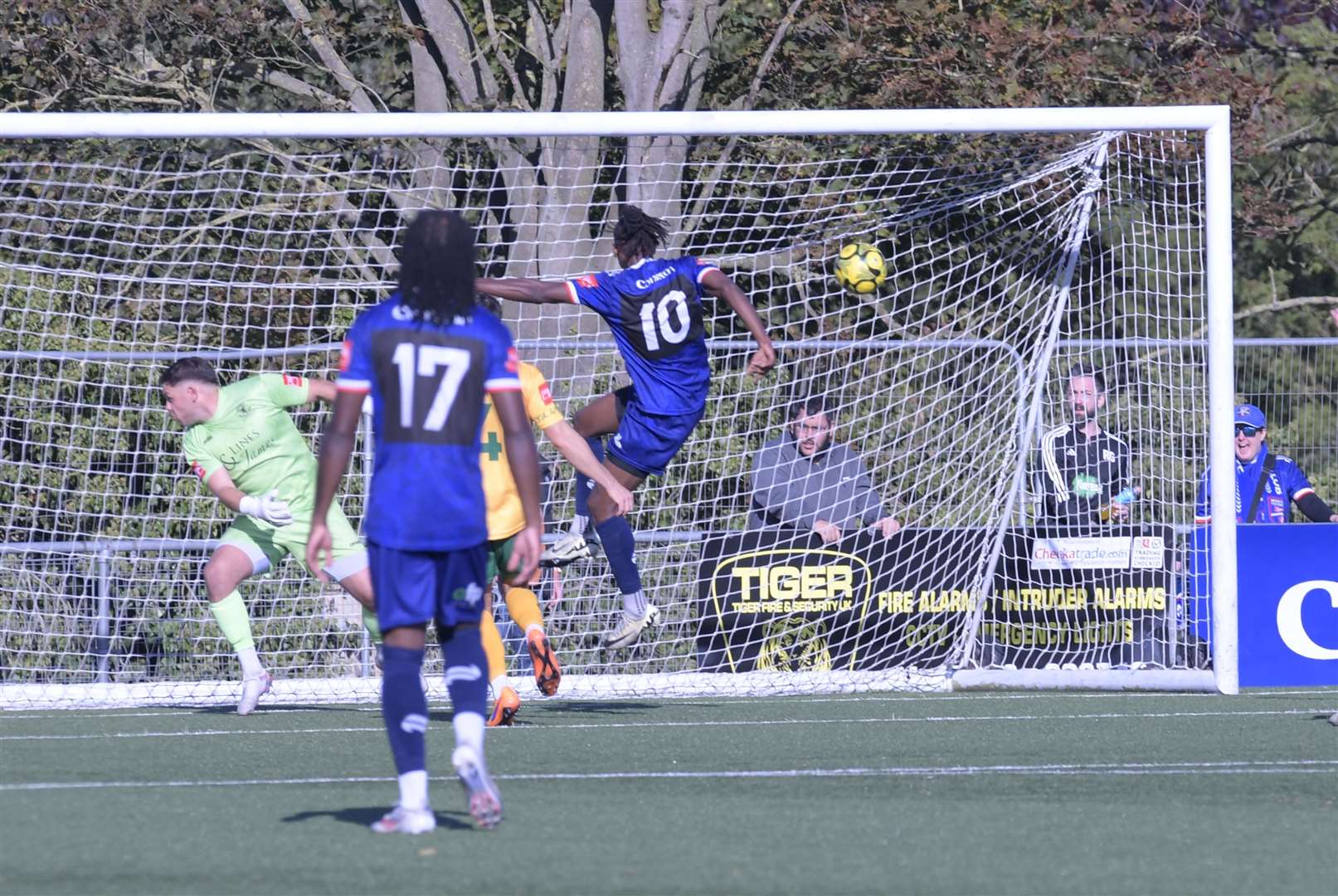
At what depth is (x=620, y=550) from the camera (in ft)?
31.3

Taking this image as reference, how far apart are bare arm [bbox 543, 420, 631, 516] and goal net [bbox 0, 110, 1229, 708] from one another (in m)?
2.61

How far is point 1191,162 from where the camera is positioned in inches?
447

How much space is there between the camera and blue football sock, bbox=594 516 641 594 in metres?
9.52

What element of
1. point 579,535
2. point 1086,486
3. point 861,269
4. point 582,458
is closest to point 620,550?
point 579,535

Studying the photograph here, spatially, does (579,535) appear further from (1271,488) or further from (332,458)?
(1271,488)

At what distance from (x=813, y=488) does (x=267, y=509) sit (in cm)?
389

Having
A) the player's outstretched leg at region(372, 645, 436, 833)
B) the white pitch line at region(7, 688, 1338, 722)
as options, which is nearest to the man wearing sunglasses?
the white pitch line at region(7, 688, 1338, 722)

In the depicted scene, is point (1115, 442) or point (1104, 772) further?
point (1115, 442)

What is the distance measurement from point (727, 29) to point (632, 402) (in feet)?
28.0

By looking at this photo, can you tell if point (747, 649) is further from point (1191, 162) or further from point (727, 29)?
point (727, 29)

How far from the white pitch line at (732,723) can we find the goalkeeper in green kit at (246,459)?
0.84m

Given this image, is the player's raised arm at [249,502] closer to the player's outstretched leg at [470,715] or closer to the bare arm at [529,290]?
the bare arm at [529,290]

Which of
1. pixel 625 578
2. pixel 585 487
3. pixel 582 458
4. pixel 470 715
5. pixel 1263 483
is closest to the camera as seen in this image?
pixel 470 715

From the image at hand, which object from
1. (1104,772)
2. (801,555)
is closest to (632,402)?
(801,555)
